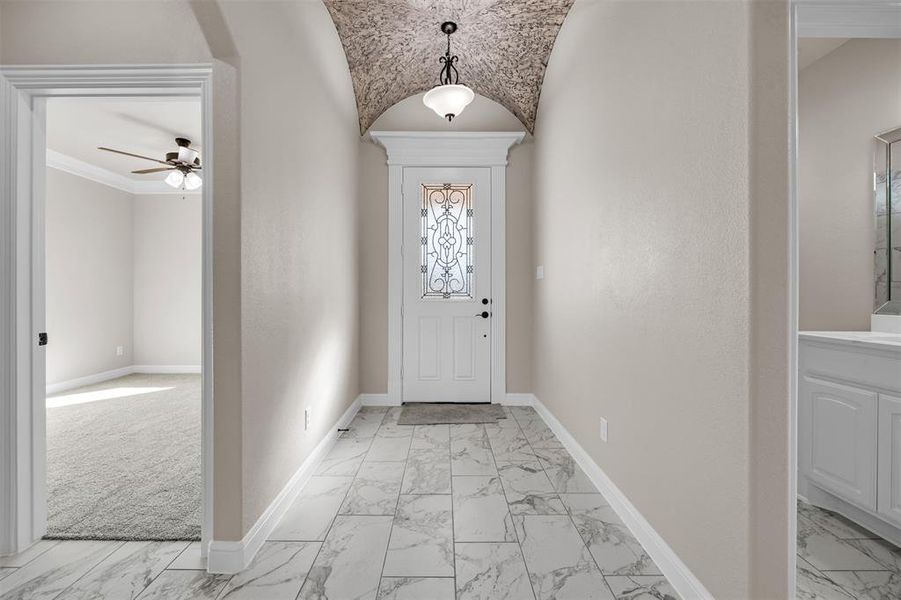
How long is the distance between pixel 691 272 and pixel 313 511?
6.68 ft

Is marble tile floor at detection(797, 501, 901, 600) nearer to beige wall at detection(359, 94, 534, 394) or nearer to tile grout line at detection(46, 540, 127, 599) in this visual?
beige wall at detection(359, 94, 534, 394)

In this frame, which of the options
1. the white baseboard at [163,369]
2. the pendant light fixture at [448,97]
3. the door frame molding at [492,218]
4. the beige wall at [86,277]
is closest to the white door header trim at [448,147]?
the door frame molding at [492,218]

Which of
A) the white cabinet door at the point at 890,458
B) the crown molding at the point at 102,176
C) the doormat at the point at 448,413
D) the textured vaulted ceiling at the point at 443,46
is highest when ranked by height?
the textured vaulted ceiling at the point at 443,46

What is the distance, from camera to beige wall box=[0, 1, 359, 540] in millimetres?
1527

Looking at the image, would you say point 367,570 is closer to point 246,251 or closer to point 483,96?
point 246,251

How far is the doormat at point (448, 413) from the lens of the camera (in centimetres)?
329

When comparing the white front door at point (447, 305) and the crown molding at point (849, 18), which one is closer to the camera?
the crown molding at point (849, 18)

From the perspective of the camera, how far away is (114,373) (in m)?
5.18

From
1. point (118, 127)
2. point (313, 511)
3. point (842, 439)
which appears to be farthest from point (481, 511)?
point (118, 127)

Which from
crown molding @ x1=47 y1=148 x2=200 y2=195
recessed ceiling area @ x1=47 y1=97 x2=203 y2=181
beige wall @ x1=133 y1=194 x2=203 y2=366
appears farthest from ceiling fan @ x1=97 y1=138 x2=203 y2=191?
beige wall @ x1=133 y1=194 x2=203 y2=366

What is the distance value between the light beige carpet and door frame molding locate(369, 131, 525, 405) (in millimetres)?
1804

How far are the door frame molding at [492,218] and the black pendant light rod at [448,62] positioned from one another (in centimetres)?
52

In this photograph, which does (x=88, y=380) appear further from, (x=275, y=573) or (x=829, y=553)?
(x=829, y=553)

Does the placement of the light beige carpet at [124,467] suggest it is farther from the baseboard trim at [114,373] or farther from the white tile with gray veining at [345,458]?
the white tile with gray veining at [345,458]
